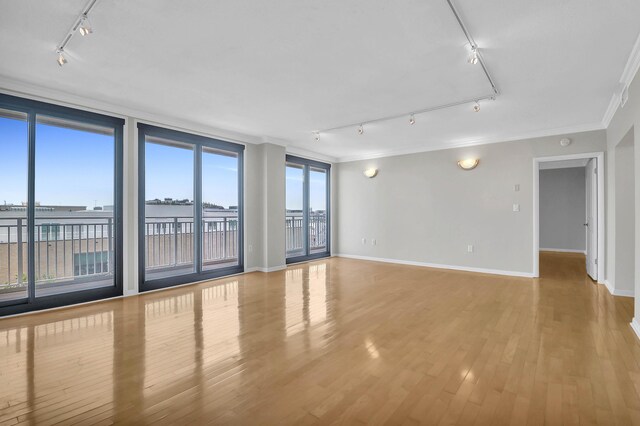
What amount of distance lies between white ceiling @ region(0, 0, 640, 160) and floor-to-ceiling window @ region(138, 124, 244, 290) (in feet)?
2.25

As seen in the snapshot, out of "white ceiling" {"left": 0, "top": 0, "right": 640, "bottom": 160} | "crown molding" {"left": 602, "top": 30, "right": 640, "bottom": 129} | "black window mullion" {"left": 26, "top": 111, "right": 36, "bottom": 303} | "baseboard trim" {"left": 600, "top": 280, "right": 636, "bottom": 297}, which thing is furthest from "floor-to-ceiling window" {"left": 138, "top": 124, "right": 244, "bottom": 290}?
"baseboard trim" {"left": 600, "top": 280, "right": 636, "bottom": 297}

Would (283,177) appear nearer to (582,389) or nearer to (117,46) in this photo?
(117,46)

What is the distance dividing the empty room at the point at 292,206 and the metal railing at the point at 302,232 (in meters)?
0.83

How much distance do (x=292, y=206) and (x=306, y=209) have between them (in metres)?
0.34

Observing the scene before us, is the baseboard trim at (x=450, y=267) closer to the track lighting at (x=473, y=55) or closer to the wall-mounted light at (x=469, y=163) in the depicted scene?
the wall-mounted light at (x=469, y=163)

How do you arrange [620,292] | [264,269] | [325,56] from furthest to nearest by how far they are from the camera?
[264,269]
[620,292]
[325,56]

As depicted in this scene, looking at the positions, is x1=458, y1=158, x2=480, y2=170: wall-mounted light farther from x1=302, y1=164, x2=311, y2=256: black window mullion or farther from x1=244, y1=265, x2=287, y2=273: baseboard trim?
x1=244, y1=265, x2=287, y2=273: baseboard trim

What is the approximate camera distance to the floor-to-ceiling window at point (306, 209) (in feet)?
22.9

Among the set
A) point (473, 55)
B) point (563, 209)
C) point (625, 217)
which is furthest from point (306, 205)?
point (563, 209)

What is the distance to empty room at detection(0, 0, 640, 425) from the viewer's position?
79.0 inches

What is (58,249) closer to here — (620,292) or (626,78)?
(626,78)

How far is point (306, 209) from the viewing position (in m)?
7.12

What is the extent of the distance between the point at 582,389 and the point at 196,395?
7.96ft

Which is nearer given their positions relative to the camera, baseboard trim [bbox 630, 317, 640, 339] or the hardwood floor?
the hardwood floor
